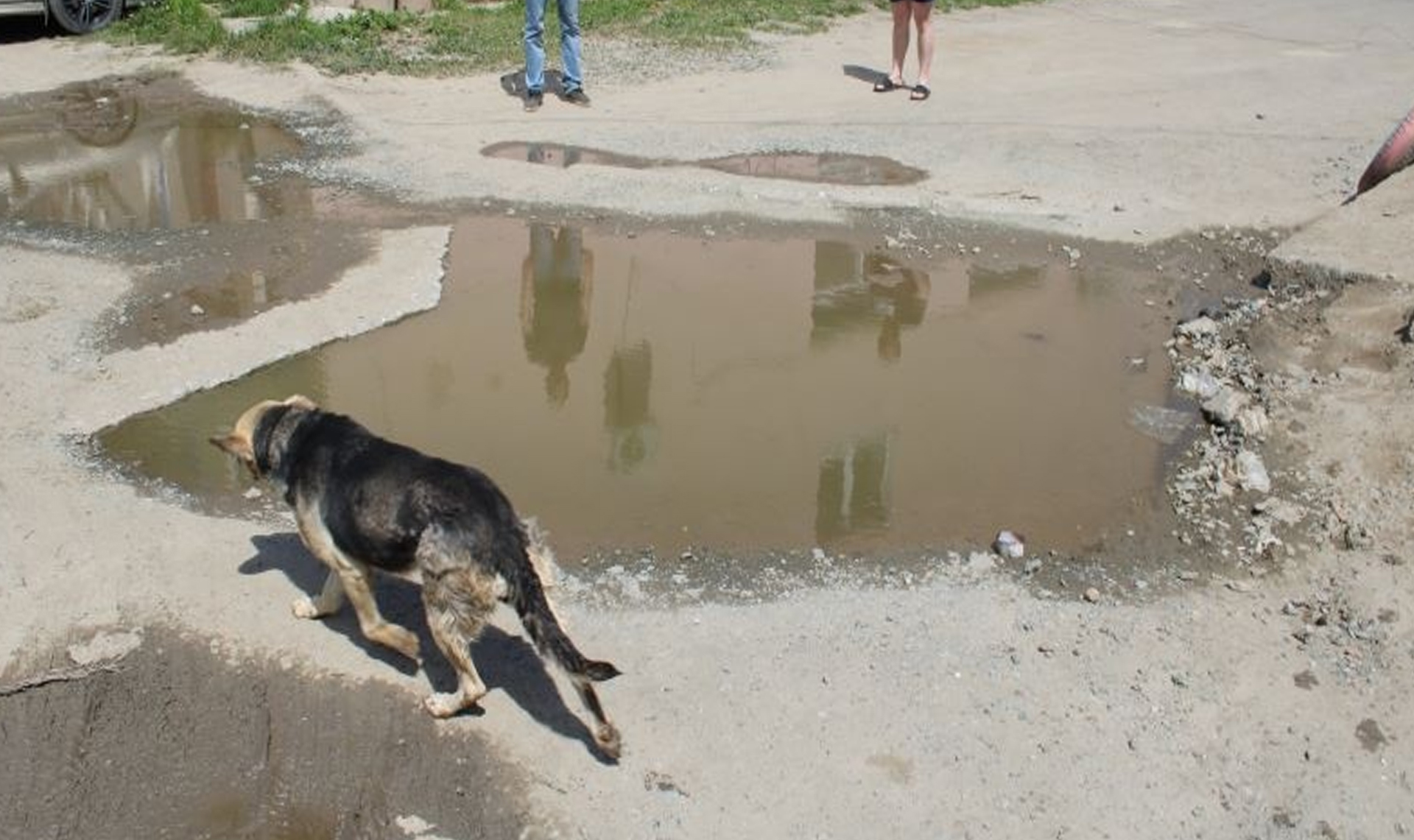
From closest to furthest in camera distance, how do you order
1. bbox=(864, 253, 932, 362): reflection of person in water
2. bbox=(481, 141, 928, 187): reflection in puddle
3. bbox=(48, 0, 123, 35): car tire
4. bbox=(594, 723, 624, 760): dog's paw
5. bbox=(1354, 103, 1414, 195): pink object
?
1. bbox=(594, 723, 624, 760): dog's paw
2. bbox=(864, 253, 932, 362): reflection of person in water
3. bbox=(1354, 103, 1414, 195): pink object
4. bbox=(481, 141, 928, 187): reflection in puddle
5. bbox=(48, 0, 123, 35): car tire

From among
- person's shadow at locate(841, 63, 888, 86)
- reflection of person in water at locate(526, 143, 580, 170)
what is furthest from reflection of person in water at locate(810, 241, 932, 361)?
person's shadow at locate(841, 63, 888, 86)

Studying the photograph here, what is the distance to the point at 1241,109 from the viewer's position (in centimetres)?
1271

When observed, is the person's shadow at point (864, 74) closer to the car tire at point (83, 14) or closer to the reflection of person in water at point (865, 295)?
the reflection of person in water at point (865, 295)

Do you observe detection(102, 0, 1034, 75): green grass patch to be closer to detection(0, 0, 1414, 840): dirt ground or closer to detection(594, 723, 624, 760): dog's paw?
detection(0, 0, 1414, 840): dirt ground

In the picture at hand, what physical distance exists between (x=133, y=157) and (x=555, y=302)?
5.00 meters

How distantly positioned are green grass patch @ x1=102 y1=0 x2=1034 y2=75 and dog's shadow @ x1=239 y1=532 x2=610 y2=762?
9.02 metres

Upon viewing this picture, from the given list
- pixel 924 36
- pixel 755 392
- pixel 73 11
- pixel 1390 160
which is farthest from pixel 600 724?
pixel 73 11

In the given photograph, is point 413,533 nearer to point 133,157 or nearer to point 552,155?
point 552,155

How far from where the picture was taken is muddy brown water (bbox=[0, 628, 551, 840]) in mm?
4121

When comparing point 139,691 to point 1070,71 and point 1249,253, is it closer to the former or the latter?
point 1249,253

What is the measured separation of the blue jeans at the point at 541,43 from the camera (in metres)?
11.8

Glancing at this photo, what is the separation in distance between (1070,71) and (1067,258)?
6072mm

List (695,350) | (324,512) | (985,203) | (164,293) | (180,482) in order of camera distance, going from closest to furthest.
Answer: (324,512), (180,482), (695,350), (164,293), (985,203)

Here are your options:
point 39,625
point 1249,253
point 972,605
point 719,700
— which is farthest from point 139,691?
point 1249,253
